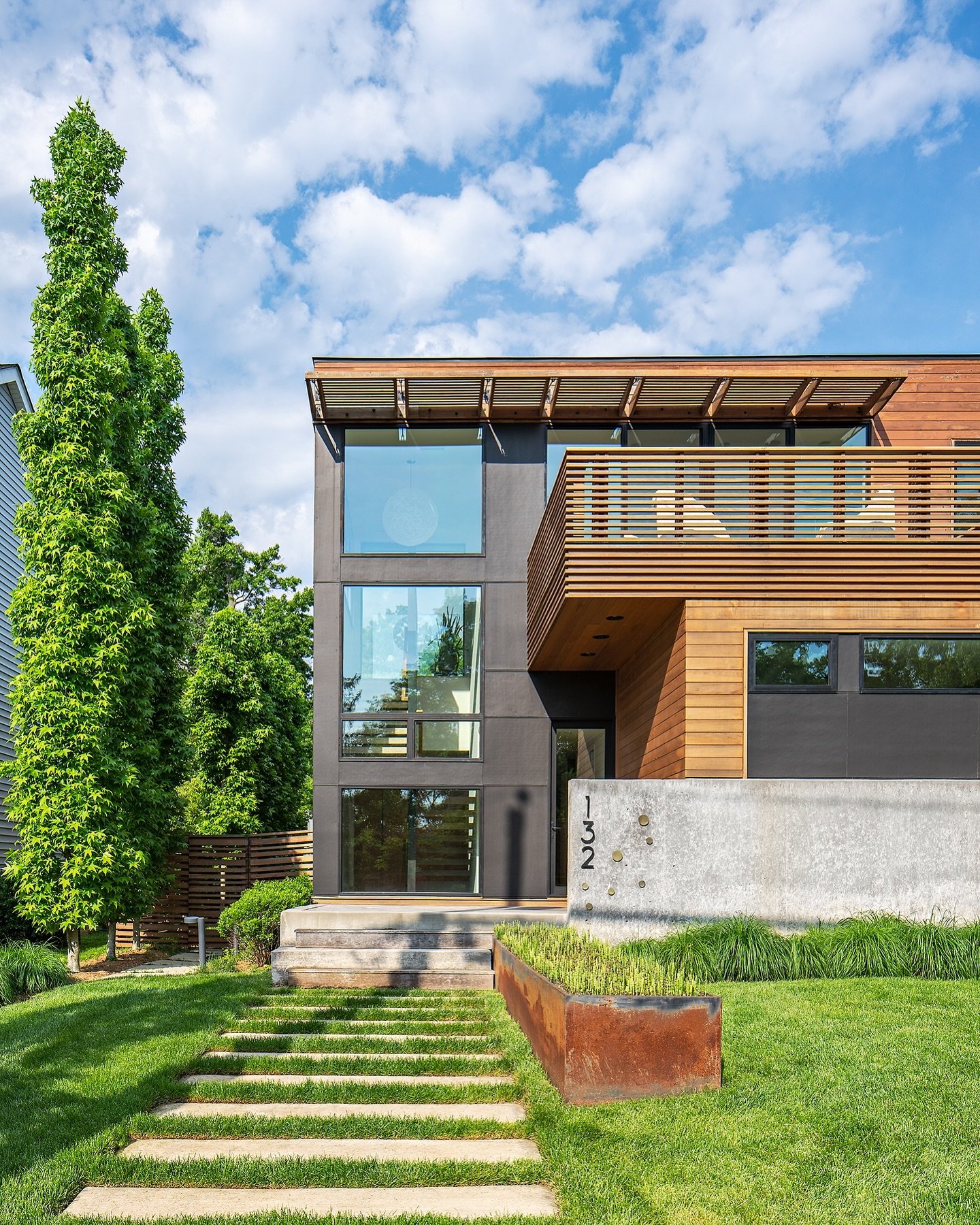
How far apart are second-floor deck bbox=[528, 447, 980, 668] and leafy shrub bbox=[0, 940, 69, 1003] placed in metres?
7.04

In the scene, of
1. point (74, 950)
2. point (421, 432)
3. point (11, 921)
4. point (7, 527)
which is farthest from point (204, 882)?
point (421, 432)

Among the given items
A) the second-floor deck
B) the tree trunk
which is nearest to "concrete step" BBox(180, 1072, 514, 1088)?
the second-floor deck

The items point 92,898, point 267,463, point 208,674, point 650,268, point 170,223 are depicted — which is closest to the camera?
point 92,898

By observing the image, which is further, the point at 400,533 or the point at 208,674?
the point at 208,674

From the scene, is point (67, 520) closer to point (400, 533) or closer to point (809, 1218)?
point (400, 533)

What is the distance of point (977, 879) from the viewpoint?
9.00 metres

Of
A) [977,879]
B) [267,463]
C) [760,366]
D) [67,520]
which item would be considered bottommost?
[977,879]

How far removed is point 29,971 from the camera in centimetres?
1036

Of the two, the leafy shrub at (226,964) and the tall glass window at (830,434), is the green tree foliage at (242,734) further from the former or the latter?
the tall glass window at (830,434)

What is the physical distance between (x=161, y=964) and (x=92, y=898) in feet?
5.76

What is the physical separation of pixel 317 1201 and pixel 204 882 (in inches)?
514

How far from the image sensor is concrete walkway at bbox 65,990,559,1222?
367cm

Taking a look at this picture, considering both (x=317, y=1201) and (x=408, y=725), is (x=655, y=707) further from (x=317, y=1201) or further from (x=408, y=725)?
(x=317, y=1201)

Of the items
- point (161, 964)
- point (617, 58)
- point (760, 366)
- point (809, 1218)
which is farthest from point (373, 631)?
point (809, 1218)
